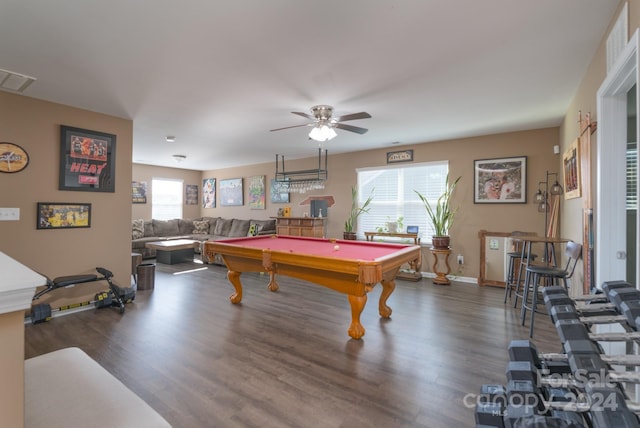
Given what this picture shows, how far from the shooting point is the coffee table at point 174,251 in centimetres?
623

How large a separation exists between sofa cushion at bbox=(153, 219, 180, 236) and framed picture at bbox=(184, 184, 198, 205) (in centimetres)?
101

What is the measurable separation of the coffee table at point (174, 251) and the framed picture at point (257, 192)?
6.20ft

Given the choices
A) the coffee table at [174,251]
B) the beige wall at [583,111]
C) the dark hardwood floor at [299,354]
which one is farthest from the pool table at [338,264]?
the coffee table at [174,251]

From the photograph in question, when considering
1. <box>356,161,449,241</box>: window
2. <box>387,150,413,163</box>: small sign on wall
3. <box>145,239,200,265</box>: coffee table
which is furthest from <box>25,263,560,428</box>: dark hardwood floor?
<box>387,150,413,163</box>: small sign on wall

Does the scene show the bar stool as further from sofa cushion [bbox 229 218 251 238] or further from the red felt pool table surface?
sofa cushion [bbox 229 218 251 238]

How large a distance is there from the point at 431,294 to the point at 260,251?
9.01 ft

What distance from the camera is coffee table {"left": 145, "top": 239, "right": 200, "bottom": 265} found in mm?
6234

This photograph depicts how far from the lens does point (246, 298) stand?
4211mm

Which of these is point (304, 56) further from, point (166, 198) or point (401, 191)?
point (166, 198)

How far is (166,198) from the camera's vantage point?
8.70 metres

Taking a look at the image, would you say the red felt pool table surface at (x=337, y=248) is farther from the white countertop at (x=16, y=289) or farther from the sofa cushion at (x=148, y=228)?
the sofa cushion at (x=148, y=228)

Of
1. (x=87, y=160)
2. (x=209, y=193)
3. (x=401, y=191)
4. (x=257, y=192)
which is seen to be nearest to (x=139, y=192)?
(x=209, y=193)

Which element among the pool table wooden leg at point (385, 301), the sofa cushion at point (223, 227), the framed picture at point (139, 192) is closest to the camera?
the pool table wooden leg at point (385, 301)

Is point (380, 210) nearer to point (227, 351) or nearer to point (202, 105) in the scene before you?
point (202, 105)
